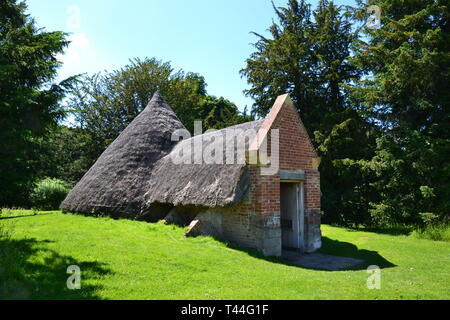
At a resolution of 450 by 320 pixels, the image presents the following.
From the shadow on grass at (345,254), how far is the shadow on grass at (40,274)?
15.4 feet

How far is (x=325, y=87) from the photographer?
24.5 metres

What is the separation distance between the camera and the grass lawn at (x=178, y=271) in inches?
225

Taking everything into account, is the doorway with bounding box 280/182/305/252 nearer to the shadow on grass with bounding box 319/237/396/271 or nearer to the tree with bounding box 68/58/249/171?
the shadow on grass with bounding box 319/237/396/271

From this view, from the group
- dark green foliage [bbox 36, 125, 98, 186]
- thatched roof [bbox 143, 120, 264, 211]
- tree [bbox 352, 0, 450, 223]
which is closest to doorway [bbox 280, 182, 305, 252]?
thatched roof [bbox 143, 120, 264, 211]

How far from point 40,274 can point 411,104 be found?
1805 centimetres

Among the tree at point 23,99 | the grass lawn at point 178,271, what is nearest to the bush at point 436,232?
the grass lawn at point 178,271

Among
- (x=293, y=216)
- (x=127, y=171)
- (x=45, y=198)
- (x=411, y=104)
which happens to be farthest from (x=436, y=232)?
(x=45, y=198)

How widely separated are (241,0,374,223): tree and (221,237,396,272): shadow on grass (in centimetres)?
749

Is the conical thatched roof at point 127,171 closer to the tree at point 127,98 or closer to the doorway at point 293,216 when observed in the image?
the doorway at point 293,216

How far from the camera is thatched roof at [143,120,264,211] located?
10523 mm

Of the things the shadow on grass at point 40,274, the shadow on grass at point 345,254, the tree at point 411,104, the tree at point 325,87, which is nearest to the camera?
the shadow on grass at point 40,274

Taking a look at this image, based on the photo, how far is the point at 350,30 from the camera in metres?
24.5
